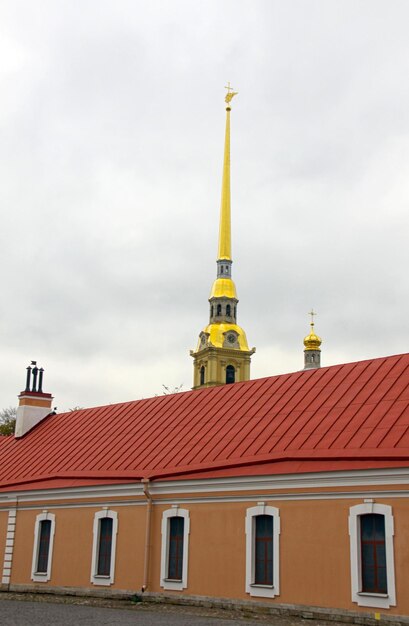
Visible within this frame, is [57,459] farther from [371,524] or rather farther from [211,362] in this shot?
[211,362]

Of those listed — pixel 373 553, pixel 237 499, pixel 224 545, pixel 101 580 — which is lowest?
pixel 101 580

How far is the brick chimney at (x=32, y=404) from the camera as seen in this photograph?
126 feet

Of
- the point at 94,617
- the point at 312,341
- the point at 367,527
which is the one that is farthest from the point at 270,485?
the point at 312,341

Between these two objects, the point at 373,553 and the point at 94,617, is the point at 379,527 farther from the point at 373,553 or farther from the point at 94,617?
the point at 94,617

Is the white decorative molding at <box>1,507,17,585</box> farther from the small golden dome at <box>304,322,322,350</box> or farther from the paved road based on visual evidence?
the small golden dome at <box>304,322,322,350</box>

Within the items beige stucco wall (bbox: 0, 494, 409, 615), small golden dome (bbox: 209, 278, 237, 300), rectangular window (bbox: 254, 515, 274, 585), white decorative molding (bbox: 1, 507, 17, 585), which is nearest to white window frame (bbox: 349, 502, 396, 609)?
beige stucco wall (bbox: 0, 494, 409, 615)

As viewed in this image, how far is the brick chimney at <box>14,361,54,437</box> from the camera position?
126 feet

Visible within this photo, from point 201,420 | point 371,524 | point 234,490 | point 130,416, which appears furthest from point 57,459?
point 371,524

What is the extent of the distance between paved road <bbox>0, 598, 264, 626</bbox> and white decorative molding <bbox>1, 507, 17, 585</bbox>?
18.8ft

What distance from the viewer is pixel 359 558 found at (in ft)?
65.6

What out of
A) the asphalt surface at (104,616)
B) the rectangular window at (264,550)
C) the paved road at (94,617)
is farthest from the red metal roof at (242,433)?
the paved road at (94,617)

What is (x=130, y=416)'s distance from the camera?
1298 inches

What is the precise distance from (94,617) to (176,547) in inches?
180

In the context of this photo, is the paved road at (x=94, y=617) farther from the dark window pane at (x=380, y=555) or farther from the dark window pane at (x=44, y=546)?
the dark window pane at (x=44, y=546)
